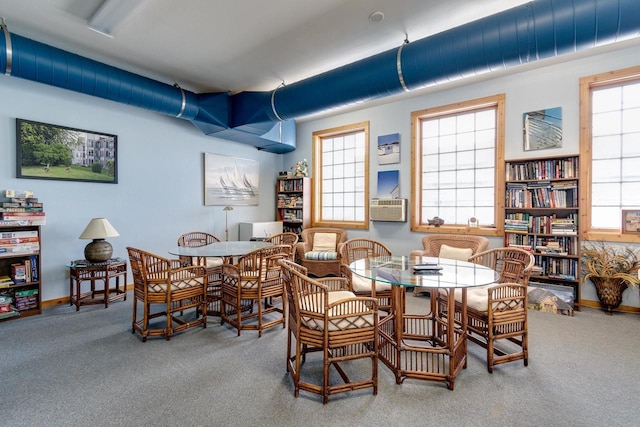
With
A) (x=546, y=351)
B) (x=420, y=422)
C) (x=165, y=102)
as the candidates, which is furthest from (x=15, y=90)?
(x=546, y=351)

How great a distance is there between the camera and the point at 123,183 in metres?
4.39

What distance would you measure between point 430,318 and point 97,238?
3.91 m

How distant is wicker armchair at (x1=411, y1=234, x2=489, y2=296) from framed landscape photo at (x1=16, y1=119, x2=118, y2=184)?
446cm

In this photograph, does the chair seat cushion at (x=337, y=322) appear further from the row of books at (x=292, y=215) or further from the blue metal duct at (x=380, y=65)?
the row of books at (x=292, y=215)

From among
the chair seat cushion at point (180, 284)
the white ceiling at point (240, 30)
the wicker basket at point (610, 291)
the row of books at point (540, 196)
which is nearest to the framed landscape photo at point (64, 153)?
the white ceiling at point (240, 30)

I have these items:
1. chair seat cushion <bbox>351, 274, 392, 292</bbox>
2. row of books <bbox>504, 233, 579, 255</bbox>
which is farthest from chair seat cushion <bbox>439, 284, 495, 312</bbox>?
row of books <bbox>504, 233, 579, 255</bbox>

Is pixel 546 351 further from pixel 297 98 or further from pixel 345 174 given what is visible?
pixel 345 174

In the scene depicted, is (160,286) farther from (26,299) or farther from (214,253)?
(26,299)

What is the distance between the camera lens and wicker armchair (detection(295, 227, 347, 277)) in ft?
16.9

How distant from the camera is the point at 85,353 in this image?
8.66ft

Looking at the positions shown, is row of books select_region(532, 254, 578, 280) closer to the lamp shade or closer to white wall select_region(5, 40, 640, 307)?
white wall select_region(5, 40, 640, 307)

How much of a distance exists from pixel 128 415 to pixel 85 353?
1166 millimetres

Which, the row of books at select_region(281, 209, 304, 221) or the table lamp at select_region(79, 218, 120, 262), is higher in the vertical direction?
the row of books at select_region(281, 209, 304, 221)

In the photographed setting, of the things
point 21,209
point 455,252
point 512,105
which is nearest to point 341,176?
point 455,252
